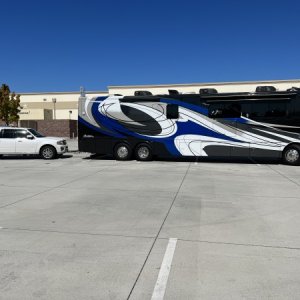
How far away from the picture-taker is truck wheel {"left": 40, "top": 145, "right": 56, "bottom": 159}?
2000 centimetres

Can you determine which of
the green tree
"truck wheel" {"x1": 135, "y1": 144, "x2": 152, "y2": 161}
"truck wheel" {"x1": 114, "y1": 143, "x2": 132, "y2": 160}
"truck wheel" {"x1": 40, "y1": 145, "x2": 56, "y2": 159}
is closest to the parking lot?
"truck wheel" {"x1": 135, "y1": 144, "x2": 152, "y2": 161}

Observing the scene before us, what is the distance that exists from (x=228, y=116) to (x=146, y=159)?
14.8 feet

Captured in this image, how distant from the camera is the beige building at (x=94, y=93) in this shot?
56547 mm

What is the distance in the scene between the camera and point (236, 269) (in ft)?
14.6

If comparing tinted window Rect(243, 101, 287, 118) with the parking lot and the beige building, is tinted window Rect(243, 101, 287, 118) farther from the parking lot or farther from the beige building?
the beige building

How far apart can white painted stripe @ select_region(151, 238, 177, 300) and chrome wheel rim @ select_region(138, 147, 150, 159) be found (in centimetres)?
1326

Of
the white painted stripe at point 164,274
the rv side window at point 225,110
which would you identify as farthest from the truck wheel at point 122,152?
the white painted stripe at point 164,274

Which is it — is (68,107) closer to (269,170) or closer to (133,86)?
(133,86)

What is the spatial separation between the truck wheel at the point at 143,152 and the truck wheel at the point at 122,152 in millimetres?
442

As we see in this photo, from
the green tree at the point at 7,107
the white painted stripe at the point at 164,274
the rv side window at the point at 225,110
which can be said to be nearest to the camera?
the white painted stripe at the point at 164,274

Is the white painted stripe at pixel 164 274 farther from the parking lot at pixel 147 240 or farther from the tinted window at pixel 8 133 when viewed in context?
the tinted window at pixel 8 133

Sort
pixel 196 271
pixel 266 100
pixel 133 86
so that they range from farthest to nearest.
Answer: pixel 133 86 < pixel 266 100 < pixel 196 271

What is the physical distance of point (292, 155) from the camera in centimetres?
1686

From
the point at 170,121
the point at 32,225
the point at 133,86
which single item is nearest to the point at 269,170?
the point at 170,121
